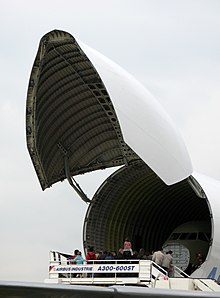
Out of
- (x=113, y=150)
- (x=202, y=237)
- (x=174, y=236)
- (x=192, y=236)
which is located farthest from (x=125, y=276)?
(x=174, y=236)

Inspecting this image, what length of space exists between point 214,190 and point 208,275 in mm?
2954

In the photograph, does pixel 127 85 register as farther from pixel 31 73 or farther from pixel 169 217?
pixel 169 217

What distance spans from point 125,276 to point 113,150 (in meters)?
7.37

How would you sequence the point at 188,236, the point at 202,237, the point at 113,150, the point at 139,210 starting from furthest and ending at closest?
1. the point at 139,210
2. the point at 188,236
3. the point at 202,237
4. the point at 113,150

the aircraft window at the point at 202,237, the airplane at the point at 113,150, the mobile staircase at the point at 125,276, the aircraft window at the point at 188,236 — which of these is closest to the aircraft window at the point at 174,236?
the aircraft window at the point at 188,236

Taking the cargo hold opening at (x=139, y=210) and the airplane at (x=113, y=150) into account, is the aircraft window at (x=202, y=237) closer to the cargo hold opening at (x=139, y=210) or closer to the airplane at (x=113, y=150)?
the cargo hold opening at (x=139, y=210)

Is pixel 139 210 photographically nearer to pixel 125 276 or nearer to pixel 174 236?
pixel 174 236

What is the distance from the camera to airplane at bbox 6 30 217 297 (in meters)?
20.1

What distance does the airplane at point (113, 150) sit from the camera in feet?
65.9

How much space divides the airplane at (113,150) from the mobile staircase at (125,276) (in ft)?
7.12

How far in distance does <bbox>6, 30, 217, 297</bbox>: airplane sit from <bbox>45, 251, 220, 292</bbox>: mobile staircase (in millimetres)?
2169

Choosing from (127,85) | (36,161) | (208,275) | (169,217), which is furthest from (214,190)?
(169,217)

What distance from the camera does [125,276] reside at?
1919cm

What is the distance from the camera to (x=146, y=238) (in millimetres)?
29234
